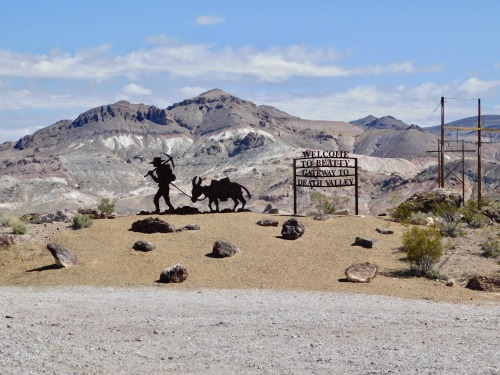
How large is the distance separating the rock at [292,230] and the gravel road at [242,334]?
19.9ft

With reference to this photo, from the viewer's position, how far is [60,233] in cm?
2209

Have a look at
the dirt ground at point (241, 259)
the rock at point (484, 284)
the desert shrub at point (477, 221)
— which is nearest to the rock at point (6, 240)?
the dirt ground at point (241, 259)

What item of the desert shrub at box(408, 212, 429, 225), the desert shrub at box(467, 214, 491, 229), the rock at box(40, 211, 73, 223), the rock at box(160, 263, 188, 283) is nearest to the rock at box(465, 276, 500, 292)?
the rock at box(160, 263, 188, 283)

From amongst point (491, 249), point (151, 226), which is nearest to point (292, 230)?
Answer: point (151, 226)

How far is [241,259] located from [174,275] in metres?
2.66

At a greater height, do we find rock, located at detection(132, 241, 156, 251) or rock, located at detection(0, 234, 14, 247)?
rock, located at detection(0, 234, 14, 247)

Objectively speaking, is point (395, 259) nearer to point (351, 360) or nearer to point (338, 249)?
point (338, 249)

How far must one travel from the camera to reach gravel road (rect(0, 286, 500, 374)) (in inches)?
401

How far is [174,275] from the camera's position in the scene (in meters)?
17.9

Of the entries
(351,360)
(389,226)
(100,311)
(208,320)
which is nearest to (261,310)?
(208,320)

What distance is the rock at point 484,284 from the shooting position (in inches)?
682

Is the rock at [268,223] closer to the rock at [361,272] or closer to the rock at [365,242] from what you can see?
the rock at [365,242]

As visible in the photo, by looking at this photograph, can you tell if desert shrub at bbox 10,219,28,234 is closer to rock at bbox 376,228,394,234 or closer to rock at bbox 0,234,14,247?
rock at bbox 0,234,14,247

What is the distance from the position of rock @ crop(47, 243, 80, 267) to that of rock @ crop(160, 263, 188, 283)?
286 cm
